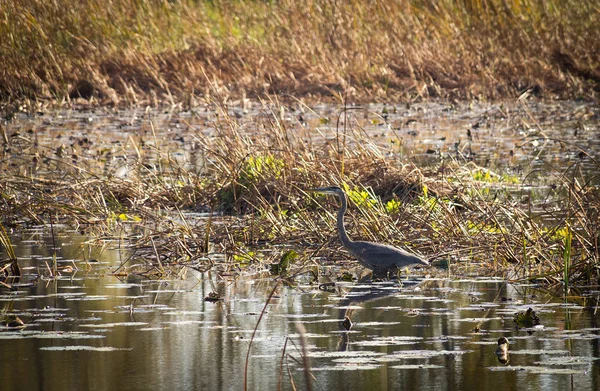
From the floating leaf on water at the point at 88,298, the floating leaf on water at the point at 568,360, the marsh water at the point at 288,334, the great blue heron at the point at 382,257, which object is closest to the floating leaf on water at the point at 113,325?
the marsh water at the point at 288,334

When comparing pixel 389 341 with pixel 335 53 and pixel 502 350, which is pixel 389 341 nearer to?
pixel 502 350

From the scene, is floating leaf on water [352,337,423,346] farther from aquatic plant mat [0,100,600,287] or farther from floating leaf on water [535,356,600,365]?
aquatic plant mat [0,100,600,287]

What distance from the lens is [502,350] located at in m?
5.80

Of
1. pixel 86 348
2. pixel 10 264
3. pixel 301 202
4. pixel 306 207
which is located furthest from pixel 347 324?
pixel 301 202

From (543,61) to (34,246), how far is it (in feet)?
49.4

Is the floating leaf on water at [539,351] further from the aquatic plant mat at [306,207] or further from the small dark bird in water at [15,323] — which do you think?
the small dark bird in water at [15,323]

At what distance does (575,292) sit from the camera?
24.4 feet

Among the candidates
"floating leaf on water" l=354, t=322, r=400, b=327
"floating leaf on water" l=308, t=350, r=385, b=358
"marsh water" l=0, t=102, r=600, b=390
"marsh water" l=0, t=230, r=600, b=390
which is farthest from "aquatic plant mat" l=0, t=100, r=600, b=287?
→ "floating leaf on water" l=308, t=350, r=385, b=358

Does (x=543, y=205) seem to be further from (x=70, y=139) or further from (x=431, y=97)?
(x=431, y=97)

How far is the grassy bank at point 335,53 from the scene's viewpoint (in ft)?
71.7

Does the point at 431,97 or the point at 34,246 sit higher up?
the point at 431,97

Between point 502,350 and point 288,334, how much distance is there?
1.20 metres

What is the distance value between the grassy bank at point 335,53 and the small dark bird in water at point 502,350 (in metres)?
15.6

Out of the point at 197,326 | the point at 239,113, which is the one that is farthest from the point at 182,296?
the point at 239,113
